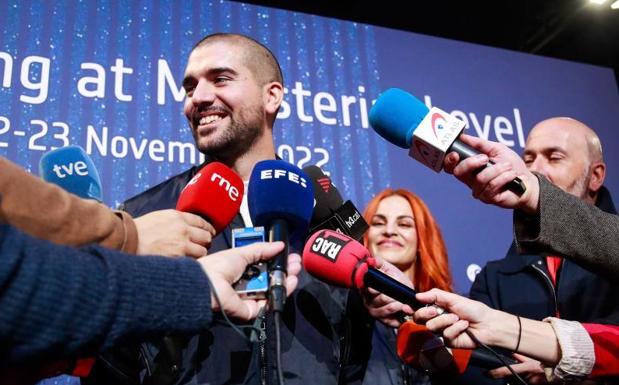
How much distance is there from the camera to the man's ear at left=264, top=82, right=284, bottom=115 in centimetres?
200

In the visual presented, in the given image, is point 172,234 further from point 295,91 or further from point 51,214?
point 295,91

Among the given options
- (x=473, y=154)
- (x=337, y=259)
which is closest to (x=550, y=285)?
(x=473, y=154)

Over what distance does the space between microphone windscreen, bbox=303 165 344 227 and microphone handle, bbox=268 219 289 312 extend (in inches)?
17.5

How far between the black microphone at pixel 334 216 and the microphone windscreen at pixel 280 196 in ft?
0.87

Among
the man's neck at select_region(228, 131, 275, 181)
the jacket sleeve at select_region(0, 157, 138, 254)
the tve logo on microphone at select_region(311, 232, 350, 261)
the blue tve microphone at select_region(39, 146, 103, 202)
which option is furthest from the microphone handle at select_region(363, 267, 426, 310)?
the man's neck at select_region(228, 131, 275, 181)

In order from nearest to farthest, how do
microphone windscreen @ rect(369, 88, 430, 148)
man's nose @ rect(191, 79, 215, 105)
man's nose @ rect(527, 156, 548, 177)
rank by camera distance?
1. microphone windscreen @ rect(369, 88, 430, 148)
2. man's nose @ rect(191, 79, 215, 105)
3. man's nose @ rect(527, 156, 548, 177)

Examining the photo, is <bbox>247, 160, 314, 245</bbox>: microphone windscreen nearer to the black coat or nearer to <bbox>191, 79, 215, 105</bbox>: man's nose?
<bbox>191, 79, 215, 105</bbox>: man's nose

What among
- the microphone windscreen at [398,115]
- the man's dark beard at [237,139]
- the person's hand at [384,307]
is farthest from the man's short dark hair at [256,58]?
the person's hand at [384,307]

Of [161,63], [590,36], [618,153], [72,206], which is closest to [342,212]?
[72,206]

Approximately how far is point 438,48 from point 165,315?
9.10 ft

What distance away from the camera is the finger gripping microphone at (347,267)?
109cm

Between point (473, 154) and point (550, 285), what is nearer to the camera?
point (473, 154)

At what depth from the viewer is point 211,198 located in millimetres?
1115

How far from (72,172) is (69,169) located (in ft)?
0.04
